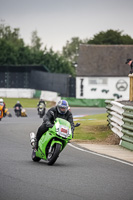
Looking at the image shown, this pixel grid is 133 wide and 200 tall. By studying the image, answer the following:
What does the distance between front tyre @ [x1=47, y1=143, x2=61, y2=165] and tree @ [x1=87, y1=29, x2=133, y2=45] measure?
85.5m

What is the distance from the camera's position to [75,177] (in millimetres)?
10391

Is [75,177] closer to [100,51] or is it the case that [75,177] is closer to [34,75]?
[34,75]

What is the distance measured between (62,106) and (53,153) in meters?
1.03

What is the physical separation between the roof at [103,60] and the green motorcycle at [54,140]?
5804 centimetres

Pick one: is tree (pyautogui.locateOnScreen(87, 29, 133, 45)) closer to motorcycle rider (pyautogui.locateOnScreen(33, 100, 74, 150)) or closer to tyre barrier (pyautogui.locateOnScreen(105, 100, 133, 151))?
A: tyre barrier (pyautogui.locateOnScreen(105, 100, 133, 151))

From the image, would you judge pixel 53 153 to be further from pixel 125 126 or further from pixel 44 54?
pixel 44 54

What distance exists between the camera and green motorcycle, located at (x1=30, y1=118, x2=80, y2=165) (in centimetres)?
1195

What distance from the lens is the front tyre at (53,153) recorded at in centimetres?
1193

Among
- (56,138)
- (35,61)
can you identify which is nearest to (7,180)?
(56,138)

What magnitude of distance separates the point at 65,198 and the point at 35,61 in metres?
81.8

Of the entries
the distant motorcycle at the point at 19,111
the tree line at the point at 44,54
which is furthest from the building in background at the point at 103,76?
the distant motorcycle at the point at 19,111

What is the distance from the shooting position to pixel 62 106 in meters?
12.4

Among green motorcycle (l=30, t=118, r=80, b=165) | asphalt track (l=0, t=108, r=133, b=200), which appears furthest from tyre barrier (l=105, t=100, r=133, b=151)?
green motorcycle (l=30, t=118, r=80, b=165)

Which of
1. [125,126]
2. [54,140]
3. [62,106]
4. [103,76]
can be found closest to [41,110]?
[125,126]
